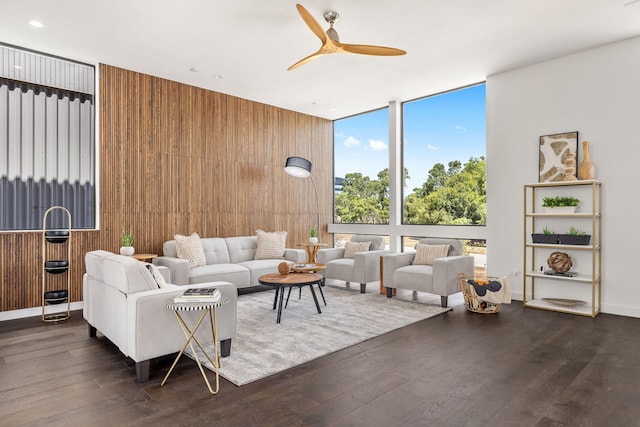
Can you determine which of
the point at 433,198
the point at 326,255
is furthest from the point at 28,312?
the point at 433,198

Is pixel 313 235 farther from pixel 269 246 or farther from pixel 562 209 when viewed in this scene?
pixel 562 209

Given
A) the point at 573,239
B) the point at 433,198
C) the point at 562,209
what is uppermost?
the point at 433,198

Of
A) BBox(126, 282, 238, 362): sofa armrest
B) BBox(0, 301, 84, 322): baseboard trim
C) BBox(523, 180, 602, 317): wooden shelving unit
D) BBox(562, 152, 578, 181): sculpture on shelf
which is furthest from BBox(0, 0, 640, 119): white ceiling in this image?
BBox(0, 301, 84, 322): baseboard trim

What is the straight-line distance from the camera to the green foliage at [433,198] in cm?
612

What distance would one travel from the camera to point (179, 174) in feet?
19.3

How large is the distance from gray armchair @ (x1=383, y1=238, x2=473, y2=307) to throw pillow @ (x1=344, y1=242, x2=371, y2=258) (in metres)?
0.83

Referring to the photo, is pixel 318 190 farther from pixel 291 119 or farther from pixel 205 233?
pixel 205 233

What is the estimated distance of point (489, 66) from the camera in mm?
5270

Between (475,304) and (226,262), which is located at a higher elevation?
(226,262)

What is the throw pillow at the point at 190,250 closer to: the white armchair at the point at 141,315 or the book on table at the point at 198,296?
the white armchair at the point at 141,315

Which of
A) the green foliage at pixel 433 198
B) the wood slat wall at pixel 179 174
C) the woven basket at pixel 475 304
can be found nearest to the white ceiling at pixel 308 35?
the wood slat wall at pixel 179 174

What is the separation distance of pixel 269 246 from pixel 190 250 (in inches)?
54.0

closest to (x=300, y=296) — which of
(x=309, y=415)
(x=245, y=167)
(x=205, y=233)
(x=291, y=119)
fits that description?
(x=205, y=233)

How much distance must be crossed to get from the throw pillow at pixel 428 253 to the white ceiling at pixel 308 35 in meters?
2.50
